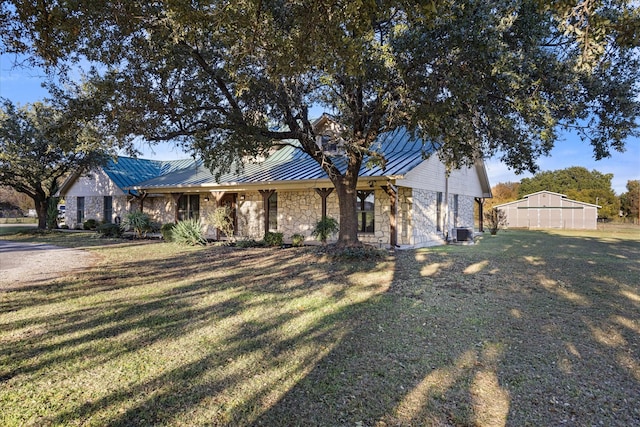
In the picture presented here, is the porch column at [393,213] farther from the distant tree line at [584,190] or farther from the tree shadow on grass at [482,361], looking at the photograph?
the distant tree line at [584,190]

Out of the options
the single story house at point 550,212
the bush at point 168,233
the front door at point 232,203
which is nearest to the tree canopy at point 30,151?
the bush at point 168,233

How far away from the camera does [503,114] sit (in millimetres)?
8305

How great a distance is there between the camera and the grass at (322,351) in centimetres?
292

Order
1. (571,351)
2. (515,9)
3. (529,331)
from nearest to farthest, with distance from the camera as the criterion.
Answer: (571,351), (529,331), (515,9)

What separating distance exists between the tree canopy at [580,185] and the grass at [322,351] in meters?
47.1

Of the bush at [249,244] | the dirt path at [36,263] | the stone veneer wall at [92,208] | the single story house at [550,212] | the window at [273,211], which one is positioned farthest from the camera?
the single story house at [550,212]

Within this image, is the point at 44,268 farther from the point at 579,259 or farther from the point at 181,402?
the point at 579,259

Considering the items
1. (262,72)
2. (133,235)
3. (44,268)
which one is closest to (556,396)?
(262,72)

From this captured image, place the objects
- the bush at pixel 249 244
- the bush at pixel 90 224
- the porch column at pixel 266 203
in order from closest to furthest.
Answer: the bush at pixel 249 244 → the porch column at pixel 266 203 → the bush at pixel 90 224

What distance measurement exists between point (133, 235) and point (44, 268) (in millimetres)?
9551

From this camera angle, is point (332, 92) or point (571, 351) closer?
point (571, 351)

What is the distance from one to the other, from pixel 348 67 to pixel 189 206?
1580 cm

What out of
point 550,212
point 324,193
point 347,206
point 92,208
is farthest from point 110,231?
point 550,212

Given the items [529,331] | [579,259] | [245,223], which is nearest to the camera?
[529,331]
